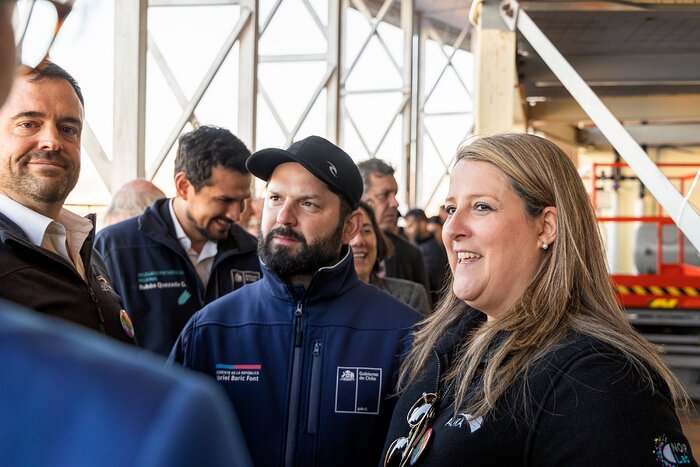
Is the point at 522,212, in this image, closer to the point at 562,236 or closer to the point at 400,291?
the point at 562,236

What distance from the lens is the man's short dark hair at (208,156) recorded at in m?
3.73

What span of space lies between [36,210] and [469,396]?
53.2 inches

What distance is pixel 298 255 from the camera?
8.37 ft

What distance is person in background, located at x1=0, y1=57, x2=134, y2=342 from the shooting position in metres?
2.18

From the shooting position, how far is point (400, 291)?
4531 mm

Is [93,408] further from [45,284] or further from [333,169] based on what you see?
[333,169]

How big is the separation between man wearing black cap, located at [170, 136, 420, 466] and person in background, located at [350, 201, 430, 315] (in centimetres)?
159

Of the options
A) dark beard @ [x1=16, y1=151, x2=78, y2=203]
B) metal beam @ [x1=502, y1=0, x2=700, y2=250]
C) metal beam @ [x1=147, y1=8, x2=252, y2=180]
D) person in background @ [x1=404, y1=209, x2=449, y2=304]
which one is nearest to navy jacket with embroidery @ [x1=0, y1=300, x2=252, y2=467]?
dark beard @ [x1=16, y1=151, x2=78, y2=203]

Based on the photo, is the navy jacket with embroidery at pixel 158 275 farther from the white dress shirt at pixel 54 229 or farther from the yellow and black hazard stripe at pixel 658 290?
the yellow and black hazard stripe at pixel 658 290

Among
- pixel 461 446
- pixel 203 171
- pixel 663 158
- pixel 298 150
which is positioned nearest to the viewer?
pixel 461 446

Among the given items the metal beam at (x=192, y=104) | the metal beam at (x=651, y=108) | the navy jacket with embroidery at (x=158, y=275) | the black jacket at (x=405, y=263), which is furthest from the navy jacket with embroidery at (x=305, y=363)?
the metal beam at (x=651, y=108)

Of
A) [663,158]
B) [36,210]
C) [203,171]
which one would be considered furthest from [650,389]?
[663,158]

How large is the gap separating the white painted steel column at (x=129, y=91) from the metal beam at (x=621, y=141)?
2.24m

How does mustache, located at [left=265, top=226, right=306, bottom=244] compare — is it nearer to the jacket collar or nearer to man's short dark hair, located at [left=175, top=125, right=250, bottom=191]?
the jacket collar
